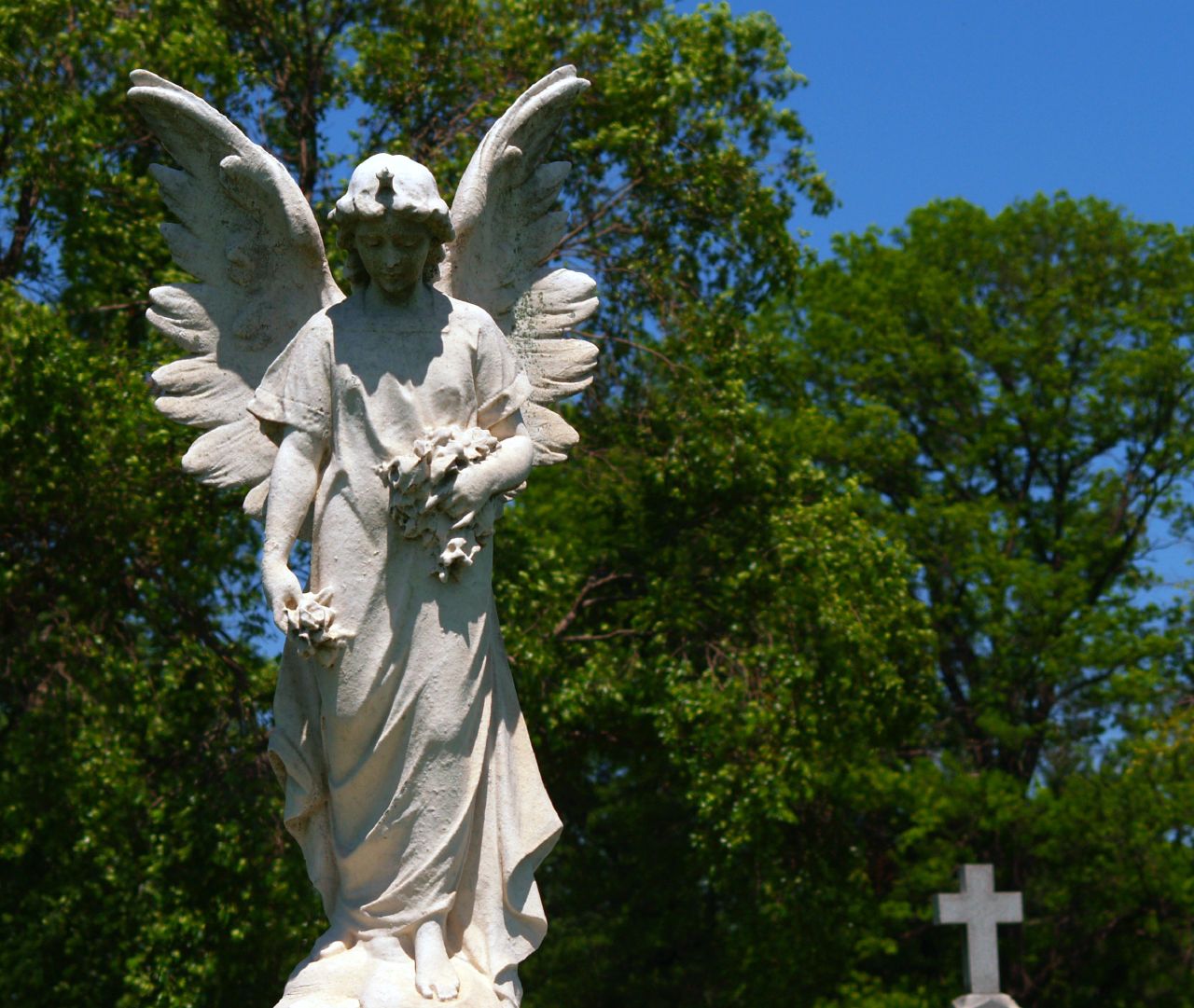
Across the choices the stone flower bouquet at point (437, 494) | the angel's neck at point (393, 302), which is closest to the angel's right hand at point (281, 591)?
the stone flower bouquet at point (437, 494)

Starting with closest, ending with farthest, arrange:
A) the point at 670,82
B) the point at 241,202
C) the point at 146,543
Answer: the point at 241,202 < the point at 146,543 < the point at 670,82

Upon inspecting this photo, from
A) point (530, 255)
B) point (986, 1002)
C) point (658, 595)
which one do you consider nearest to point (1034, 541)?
point (658, 595)

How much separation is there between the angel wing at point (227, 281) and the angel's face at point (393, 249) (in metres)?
0.42

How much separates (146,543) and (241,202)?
8.32m

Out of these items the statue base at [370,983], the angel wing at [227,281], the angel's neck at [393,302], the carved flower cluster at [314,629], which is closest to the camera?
the statue base at [370,983]

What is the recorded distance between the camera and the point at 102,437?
13656mm

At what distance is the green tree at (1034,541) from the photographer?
2064 cm

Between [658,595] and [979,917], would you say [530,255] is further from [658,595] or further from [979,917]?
[658,595]

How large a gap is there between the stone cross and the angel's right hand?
850 centimetres

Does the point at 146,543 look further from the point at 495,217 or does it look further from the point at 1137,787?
the point at 1137,787

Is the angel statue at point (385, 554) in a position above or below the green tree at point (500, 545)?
below

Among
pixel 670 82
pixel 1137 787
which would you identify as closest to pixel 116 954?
pixel 670 82

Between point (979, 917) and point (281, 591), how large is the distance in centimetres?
875

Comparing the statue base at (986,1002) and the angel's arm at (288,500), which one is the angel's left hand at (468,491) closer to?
the angel's arm at (288,500)
